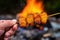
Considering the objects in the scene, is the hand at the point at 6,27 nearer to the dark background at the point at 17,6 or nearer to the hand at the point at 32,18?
the hand at the point at 32,18

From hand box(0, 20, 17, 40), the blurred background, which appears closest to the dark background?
the blurred background

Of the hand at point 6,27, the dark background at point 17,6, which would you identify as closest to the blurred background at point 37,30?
the dark background at point 17,6

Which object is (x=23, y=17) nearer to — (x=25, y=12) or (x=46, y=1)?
(x=25, y=12)

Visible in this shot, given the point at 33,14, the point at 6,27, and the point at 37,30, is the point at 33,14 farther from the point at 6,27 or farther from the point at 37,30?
the point at 6,27

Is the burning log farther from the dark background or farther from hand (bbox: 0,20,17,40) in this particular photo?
hand (bbox: 0,20,17,40)

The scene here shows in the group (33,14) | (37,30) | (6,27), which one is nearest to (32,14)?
(33,14)

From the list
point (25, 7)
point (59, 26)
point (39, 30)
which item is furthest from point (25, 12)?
point (59, 26)
